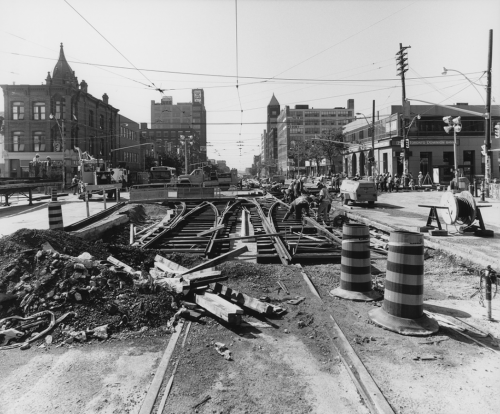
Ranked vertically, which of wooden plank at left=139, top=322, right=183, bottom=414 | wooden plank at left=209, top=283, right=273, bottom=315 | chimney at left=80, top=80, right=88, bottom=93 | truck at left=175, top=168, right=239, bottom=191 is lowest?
wooden plank at left=139, top=322, right=183, bottom=414

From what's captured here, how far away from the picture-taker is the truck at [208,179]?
140 ft

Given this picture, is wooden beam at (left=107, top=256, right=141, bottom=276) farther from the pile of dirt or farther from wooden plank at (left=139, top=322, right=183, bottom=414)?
wooden plank at (left=139, top=322, right=183, bottom=414)

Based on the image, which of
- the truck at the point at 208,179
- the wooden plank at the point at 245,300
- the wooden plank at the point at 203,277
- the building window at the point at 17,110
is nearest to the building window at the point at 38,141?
the building window at the point at 17,110

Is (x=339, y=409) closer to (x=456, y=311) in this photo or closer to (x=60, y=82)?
(x=456, y=311)

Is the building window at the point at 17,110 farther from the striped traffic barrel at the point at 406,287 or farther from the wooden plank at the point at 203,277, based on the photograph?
the striped traffic barrel at the point at 406,287

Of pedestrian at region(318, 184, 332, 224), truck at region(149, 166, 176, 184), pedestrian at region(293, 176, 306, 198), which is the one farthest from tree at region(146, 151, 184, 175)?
pedestrian at region(318, 184, 332, 224)

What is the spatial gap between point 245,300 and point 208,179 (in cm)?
4361

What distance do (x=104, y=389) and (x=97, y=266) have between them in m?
3.01

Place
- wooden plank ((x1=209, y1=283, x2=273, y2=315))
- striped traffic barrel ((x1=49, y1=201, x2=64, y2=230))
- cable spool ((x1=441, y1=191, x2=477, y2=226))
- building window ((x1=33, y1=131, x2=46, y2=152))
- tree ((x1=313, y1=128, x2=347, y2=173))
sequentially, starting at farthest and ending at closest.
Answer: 1. tree ((x1=313, y1=128, x2=347, y2=173))
2. building window ((x1=33, y1=131, x2=46, y2=152))
3. striped traffic barrel ((x1=49, y1=201, x2=64, y2=230))
4. cable spool ((x1=441, y1=191, x2=477, y2=226))
5. wooden plank ((x1=209, y1=283, x2=273, y2=315))

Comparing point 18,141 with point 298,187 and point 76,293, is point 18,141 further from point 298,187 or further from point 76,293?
point 76,293

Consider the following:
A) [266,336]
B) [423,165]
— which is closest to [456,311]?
[266,336]

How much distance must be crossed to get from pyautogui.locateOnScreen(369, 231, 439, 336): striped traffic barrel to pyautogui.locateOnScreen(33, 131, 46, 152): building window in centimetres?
6186

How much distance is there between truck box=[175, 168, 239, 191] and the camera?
140ft

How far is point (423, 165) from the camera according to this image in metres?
62.0
